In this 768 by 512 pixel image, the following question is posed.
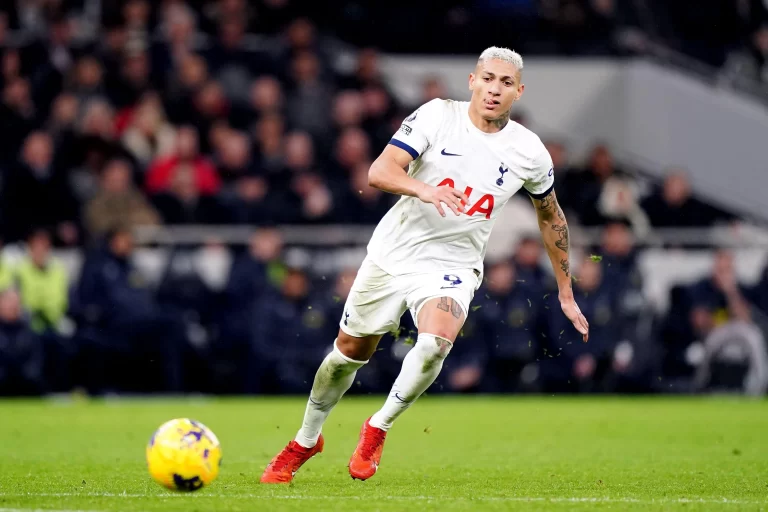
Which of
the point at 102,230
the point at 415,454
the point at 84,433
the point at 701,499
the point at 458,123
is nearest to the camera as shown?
the point at 701,499

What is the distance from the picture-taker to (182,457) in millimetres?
7121

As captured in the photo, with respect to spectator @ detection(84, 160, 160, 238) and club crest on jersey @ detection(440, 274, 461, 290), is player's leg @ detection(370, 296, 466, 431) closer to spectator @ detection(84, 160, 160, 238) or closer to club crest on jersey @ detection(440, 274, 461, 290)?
club crest on jersey @ detection(440, 274, 461, 290)

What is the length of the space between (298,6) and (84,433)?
10.7 meters

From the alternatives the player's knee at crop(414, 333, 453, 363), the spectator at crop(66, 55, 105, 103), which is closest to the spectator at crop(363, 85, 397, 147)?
the spectator at crop(66, 55, 105, 103)

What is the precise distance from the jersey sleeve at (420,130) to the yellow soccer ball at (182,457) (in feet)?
6.54

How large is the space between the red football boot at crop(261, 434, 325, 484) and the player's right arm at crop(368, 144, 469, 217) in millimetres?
1800

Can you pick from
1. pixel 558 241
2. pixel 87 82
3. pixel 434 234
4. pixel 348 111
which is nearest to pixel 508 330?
pixel 348 111

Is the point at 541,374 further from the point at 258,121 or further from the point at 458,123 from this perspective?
the point at 458,123

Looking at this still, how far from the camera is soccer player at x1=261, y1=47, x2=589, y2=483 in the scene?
7812 mm

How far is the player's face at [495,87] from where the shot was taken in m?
7.89

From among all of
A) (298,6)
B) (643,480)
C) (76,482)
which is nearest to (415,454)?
(643,480)

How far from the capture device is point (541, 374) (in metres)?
18.2

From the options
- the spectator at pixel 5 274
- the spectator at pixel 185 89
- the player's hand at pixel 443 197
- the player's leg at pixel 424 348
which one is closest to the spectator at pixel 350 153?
the spectator at pixel 185 89

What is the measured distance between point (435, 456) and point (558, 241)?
2624mm
